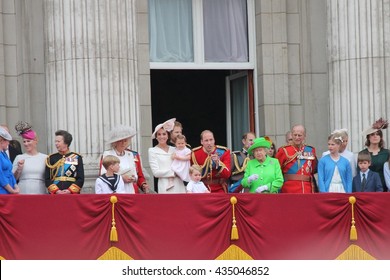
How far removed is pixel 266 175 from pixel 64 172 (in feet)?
9.72

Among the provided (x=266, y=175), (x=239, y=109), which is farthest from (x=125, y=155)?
(x=239, y=109)

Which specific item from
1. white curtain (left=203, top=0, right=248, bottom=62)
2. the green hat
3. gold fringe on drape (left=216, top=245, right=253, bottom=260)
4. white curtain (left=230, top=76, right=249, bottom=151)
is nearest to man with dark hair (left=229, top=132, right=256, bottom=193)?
the green hat

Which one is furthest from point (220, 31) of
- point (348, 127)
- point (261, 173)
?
point (261, 173)

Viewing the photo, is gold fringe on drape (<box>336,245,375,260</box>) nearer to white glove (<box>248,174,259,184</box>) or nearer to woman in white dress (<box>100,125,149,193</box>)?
white glove (<box>248,174,259,184</box>)

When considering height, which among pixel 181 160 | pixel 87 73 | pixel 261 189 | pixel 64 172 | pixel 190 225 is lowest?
pixel 190 225

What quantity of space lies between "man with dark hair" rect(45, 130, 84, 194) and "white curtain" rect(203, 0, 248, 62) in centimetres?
541

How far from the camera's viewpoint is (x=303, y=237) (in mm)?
19344

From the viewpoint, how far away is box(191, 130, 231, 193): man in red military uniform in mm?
20375

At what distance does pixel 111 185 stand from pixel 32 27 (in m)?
4.44

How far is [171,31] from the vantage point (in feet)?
80.1

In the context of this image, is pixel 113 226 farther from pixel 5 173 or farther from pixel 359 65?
pixel 359 65

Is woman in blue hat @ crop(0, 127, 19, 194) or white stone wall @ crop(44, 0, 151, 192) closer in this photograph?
woman in blue hat @ crop(0, 127, 19, 194)

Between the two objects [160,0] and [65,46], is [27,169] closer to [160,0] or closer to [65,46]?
[65,46]

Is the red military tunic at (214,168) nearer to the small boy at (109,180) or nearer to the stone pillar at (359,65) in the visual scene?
the small boy at (109,180)
